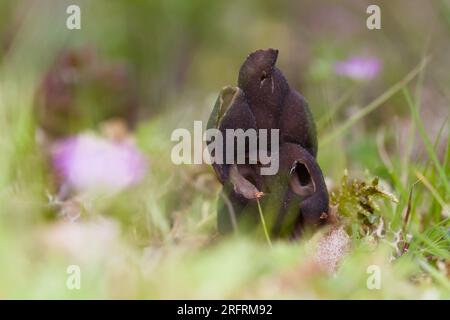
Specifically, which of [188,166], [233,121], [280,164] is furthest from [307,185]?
[188,166]

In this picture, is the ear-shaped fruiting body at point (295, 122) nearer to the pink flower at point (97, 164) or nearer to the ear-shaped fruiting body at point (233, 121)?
the ear-shaped fruiting body at point (233, 121)

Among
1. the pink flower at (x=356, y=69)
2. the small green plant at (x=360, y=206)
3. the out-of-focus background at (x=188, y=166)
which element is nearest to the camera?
the out-of-focus background at (x=188, y=166)

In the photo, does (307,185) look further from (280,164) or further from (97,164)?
(97,164)

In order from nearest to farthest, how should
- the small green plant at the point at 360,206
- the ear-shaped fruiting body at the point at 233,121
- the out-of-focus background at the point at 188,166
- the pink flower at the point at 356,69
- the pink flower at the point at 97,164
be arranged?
1. the out-of-focus background at the point at 188,166
2. the ear-shaped fruiting body at the point at 233,121
3. the small green plant at the point at 360,206
4. the pink flower at the point at 97,164
5. the pink flower at the point at 356,69

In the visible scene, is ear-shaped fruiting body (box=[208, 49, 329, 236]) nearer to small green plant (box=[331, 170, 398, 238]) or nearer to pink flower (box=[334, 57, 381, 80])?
small green plant (box=[331, 170, 398, 238])

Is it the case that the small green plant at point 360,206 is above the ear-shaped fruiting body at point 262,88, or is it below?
below

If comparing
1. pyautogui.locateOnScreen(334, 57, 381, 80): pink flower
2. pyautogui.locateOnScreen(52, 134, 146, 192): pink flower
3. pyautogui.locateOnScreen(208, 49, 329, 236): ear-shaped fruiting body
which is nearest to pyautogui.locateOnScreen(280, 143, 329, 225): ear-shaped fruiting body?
pyautogui.locateOnScreen(208, 49, 329, 236): ear-shaped fruiting body

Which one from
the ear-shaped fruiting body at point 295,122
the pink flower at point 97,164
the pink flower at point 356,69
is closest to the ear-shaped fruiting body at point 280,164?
the ear-shaped fruiting body at point 295,122
